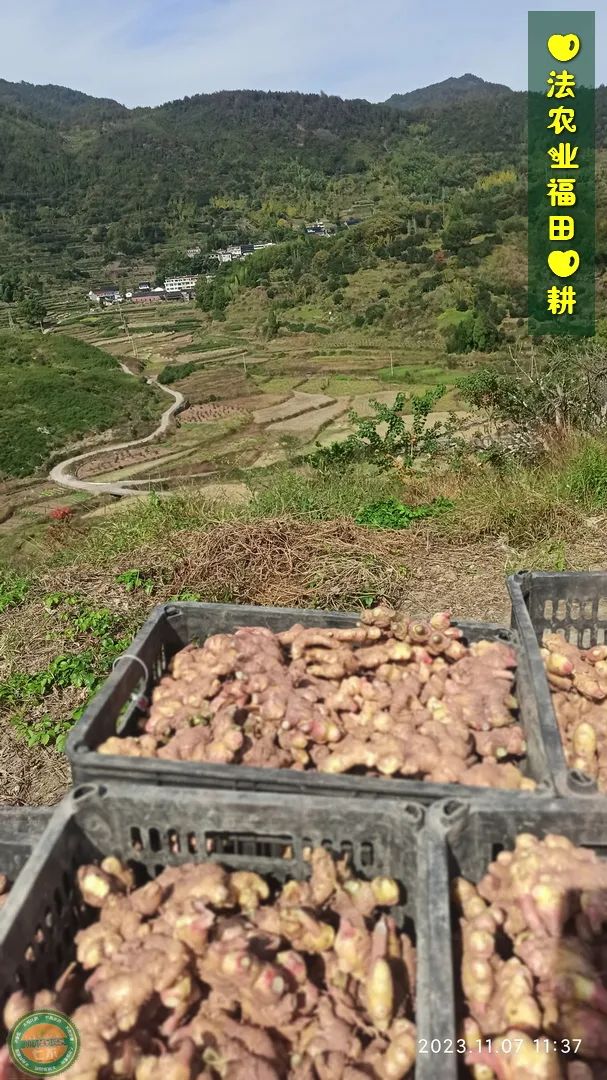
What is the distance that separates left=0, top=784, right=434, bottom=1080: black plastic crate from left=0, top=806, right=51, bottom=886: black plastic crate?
0.83 ft

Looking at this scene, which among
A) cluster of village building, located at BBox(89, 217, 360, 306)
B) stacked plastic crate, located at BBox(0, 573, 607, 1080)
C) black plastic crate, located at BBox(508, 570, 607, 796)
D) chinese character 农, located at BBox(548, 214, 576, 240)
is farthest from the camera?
cluster of village building, located at BBox(89, 217, 360, 306)

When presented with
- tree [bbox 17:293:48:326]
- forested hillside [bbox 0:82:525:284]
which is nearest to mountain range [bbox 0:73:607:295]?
forested hillside [bbox 0:82:525:284]

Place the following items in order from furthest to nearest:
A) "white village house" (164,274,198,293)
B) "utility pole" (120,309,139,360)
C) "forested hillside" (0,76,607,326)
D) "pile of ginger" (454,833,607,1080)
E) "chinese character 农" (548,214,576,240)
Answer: "forested hillside" (0,76,607,326) → "white village house" (164,274,198,293) → "utility pole" (120,309,139,360) → "chinese character 农" (548,214,576,240) → "pile of ginger" (454,833,607,1080)

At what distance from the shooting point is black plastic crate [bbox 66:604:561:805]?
1704mm

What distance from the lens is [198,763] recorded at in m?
1.78

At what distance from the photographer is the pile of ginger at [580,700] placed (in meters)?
1.95

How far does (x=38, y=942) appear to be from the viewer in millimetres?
1514

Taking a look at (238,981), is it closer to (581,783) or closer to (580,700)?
(581,783)

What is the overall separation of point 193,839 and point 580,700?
4.19ft

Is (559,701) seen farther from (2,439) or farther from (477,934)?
(2,439)

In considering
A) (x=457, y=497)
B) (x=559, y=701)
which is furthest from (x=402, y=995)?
(x=457, y=497)

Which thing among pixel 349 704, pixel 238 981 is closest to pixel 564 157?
pixel 349 704

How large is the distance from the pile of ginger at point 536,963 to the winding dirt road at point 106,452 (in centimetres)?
2749

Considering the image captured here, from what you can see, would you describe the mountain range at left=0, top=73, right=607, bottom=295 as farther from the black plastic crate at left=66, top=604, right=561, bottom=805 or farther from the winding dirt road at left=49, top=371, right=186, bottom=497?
the black plastic crate at left=66, top=604, right=561, bottom=805
